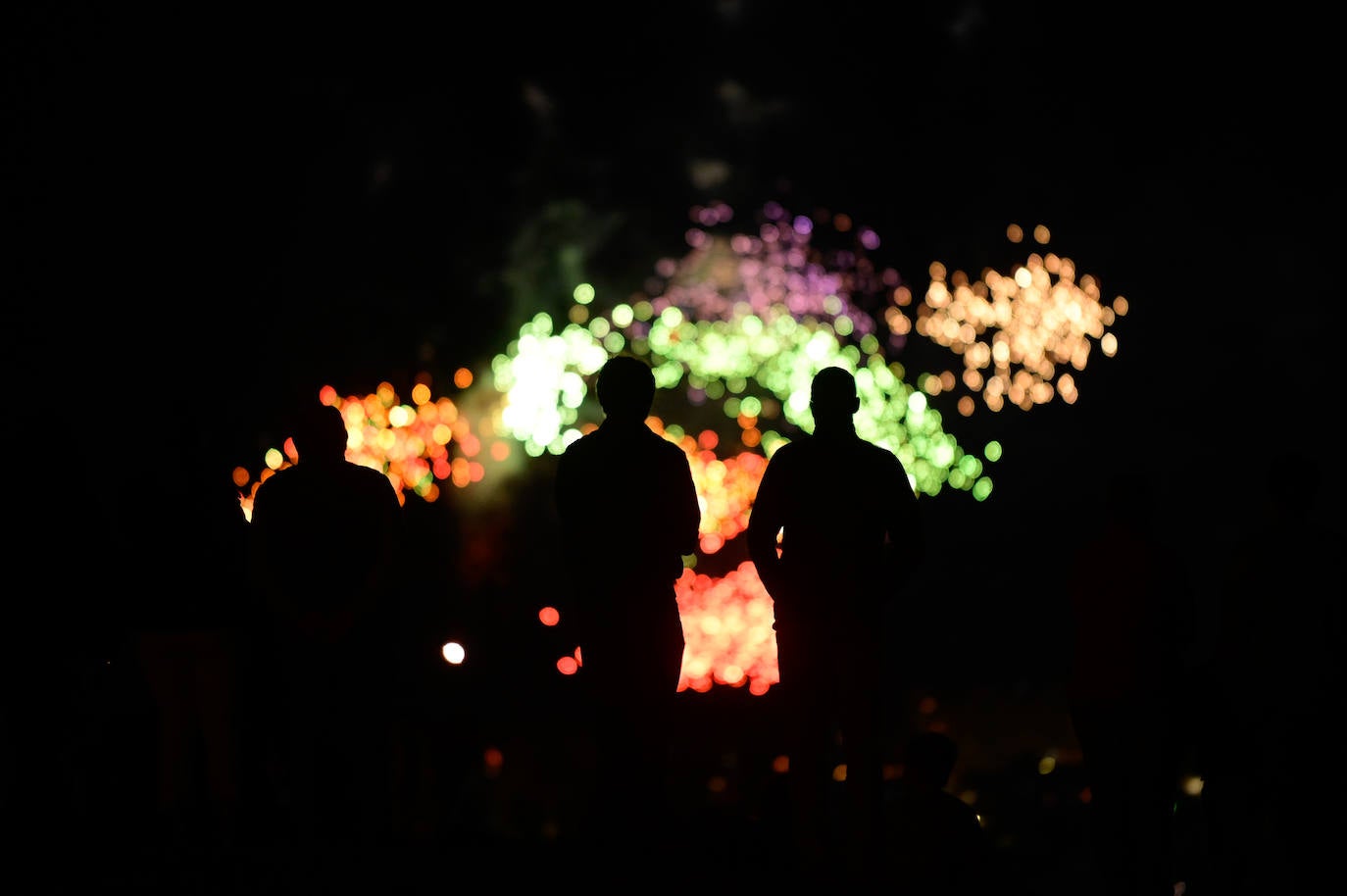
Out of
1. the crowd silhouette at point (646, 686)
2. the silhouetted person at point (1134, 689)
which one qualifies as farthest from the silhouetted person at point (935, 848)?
the silhouetted person at point (1134, 689)

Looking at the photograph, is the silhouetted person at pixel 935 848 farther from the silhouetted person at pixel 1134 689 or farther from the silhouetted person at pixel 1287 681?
the silhouetted person at pixel 1287 681

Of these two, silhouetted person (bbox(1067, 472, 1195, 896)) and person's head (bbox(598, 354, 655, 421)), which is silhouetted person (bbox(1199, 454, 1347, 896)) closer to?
silhouetted person (bbox(1067, 472, 1195, 896))

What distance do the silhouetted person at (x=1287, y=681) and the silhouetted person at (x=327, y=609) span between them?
11.3 feet

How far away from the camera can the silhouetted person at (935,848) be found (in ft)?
17.7

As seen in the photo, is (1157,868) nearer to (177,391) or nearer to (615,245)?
(177,391)

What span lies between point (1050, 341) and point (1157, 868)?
14.7m

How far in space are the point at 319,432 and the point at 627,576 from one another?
4.66 ft

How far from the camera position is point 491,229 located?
2775cm

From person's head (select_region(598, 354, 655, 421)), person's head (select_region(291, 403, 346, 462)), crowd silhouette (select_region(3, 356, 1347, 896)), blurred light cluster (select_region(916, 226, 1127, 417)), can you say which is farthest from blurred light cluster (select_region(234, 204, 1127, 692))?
person's head (select_region(598, 354, 655, 421))

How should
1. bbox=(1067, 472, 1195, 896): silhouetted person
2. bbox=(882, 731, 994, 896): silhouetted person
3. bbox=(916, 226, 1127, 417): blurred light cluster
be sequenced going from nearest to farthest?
1. bbox=(882, 731, 994, 896): silhouetted person
2. bbox=(1067, 472, 1195, 896): silhouetted person
3. bbox=(916, 226, 1127, 417): blurred light cluster

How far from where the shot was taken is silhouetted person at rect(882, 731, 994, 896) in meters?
5.41

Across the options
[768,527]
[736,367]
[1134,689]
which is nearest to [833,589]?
[768,527]

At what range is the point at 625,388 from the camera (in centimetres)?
618

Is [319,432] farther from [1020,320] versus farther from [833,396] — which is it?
[1020,320]
